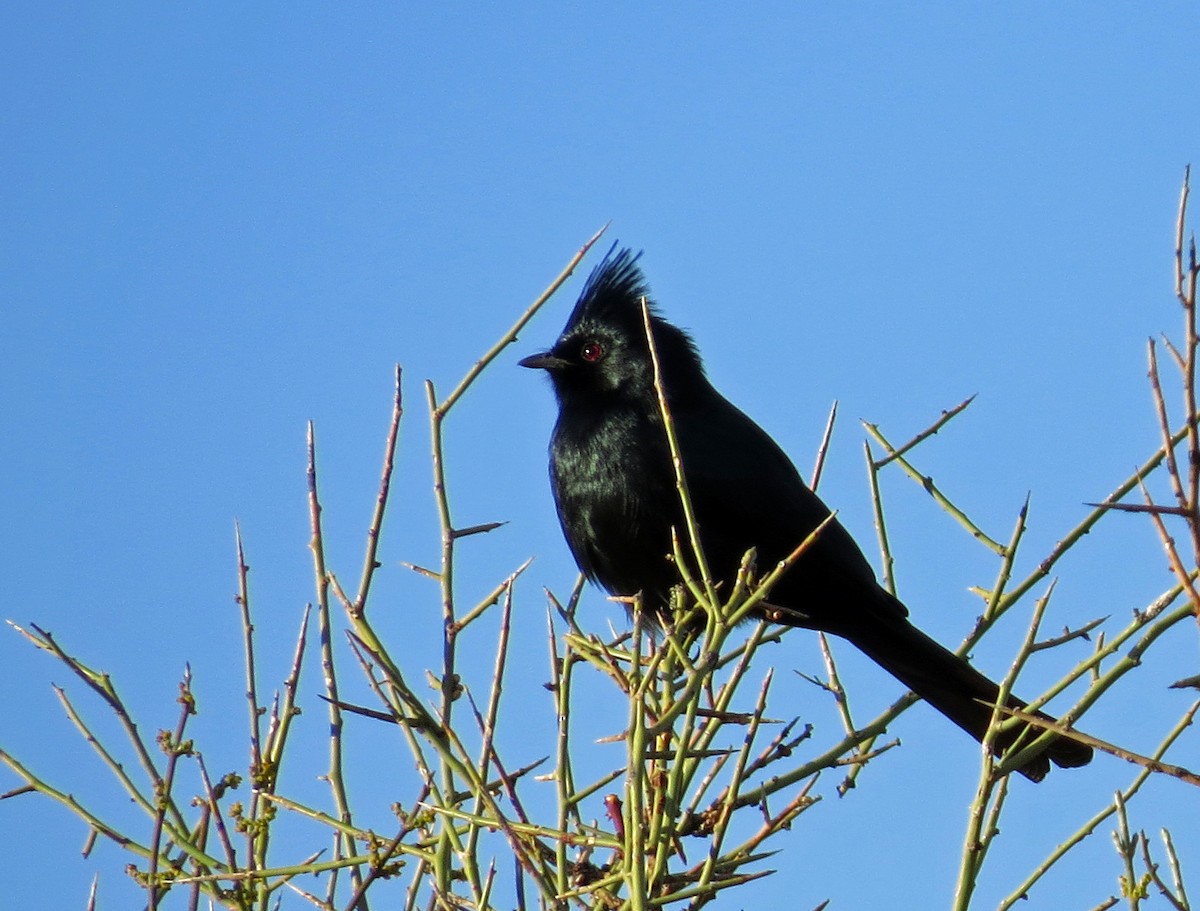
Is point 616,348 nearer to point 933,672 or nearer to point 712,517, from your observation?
point 712,517

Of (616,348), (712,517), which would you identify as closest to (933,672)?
(712,517)

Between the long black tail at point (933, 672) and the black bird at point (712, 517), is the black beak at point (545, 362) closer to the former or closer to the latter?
the black bird at point (712, 517)

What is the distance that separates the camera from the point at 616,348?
6.60 metres

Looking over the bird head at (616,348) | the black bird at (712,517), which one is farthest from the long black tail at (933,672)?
the bird head at (616,348)

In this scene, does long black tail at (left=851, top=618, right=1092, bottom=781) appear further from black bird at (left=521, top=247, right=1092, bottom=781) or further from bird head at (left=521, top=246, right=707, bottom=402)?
bird head at (left=521, top=246, right=707, bottom=402)

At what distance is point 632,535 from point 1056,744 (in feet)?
5.55

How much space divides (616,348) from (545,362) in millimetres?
313

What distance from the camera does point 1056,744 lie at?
16.5 feet

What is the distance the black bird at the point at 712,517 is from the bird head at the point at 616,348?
15 mm

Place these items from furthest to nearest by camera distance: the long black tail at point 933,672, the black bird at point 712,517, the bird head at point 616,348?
the bird head at point 616,348 < the black bird at point 712,517 < the long black tail at point 933,672

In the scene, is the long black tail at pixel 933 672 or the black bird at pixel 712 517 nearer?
the long black tail at pixel 933 672

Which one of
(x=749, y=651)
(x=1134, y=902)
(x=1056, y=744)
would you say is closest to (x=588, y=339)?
(x=1056, y=744)

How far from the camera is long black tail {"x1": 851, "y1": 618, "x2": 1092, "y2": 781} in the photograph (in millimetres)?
5566

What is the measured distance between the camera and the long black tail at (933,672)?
5.57 meters
